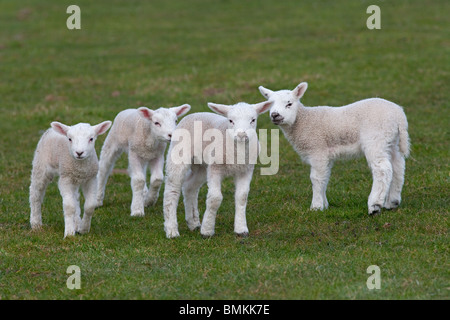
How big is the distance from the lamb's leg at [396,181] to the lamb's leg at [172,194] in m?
3.10

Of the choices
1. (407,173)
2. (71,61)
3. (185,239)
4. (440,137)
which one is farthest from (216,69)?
(185,239)

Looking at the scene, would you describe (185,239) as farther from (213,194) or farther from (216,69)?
(216,69)

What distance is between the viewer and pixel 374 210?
1052 cm

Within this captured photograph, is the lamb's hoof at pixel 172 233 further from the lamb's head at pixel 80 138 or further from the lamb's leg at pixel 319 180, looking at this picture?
the lamb's leg at pixel 319 180

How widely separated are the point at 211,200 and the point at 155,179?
8.18 ft

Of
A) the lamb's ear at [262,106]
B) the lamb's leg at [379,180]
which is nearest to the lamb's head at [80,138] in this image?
the lamb's ear at [262,106]

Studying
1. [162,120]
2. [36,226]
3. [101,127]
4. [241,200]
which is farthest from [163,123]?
[36,226]

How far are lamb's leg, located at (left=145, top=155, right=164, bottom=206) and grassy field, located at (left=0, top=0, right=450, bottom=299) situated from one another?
0.76 ft

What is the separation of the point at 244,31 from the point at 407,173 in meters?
17.1

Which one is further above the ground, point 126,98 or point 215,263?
point 126,98

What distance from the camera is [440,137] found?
16109 mm

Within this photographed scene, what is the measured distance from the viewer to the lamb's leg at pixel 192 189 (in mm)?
10547

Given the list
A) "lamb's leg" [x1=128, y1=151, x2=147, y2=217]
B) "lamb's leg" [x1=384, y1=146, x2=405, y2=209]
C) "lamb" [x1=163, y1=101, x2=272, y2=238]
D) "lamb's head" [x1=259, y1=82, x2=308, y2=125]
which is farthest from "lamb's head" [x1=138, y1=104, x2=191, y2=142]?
"lamb's leg" [x1=384, y1=146, x2=405, y2=209]

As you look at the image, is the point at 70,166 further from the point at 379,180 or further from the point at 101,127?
the point at 379,180
